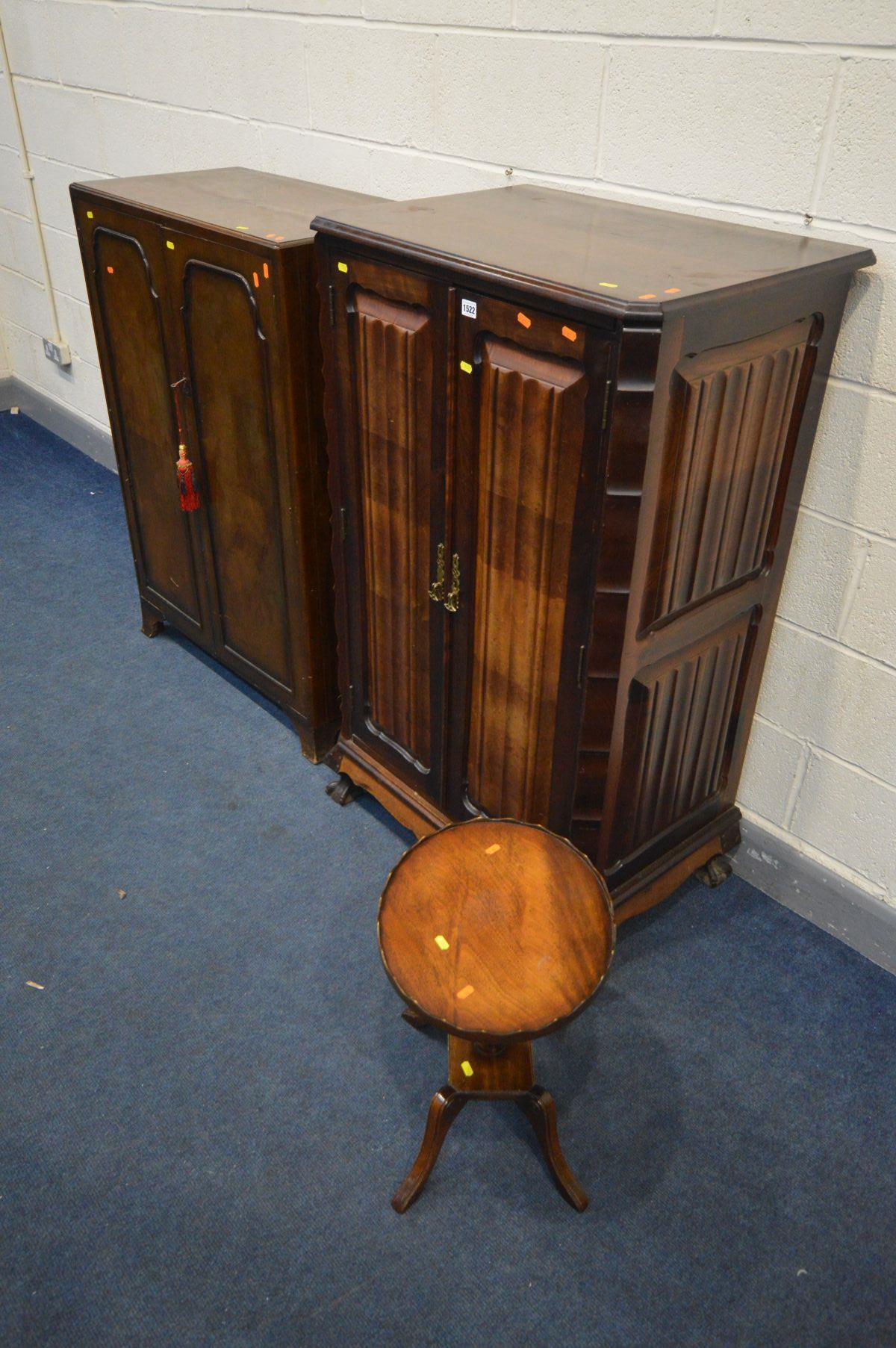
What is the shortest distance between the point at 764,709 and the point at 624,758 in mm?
447

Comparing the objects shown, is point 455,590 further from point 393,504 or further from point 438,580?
point 393,504

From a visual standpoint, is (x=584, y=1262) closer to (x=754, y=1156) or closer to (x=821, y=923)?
(x=754, y=1156)

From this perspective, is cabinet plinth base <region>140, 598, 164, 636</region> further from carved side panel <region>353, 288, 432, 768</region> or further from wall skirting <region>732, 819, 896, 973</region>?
wall skirting <region>732, 819, 896, 973</region>

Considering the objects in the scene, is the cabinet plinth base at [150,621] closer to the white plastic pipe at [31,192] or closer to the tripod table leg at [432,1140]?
the white plastic pipe at [31,192]

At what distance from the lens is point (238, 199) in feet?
7.36

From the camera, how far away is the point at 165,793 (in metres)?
2.40

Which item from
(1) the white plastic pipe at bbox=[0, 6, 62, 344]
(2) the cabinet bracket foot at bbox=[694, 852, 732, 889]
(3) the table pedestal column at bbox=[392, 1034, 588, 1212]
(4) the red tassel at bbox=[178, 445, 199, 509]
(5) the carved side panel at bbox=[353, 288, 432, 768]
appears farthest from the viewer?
(1) the white plastic pipe at bbox=[0, 6, 62, 344]

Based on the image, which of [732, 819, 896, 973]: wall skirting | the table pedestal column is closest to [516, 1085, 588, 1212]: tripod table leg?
the table pedestal column

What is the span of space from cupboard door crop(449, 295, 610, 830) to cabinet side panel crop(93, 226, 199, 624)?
109 cm

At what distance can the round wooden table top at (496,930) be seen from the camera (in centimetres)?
135

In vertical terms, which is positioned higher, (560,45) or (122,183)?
(560,45)

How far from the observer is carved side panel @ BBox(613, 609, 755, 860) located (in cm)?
173

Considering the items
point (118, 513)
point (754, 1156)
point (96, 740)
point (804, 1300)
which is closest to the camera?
point (804, 1300)

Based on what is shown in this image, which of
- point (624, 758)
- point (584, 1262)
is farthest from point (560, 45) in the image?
point (584, 1262)
